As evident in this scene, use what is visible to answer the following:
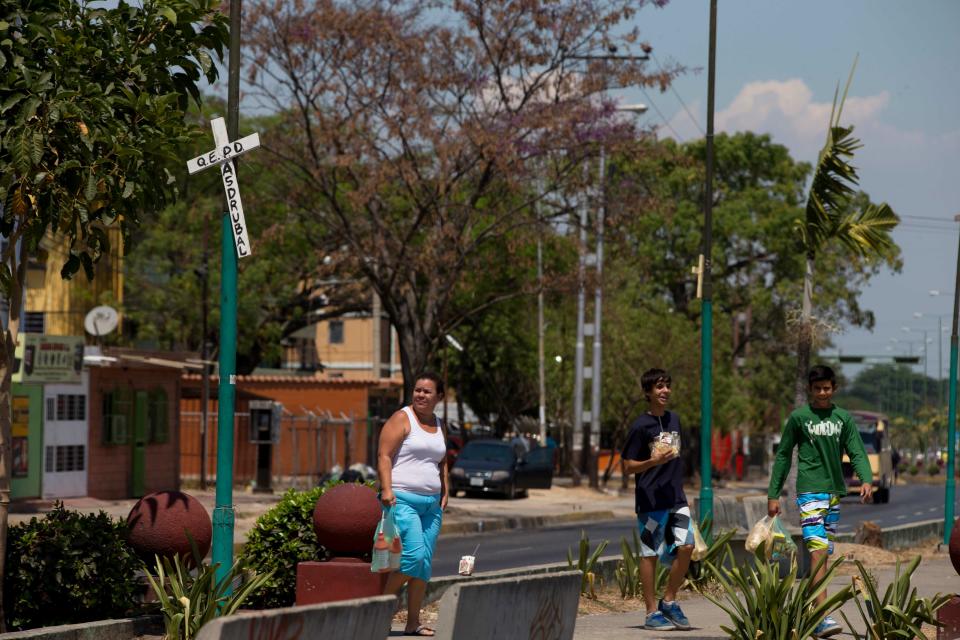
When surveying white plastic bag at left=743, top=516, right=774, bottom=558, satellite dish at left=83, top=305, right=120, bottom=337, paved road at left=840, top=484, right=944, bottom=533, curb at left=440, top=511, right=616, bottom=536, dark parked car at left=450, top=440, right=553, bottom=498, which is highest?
satellite dish at left=83, top=305, right=120, bottom=337

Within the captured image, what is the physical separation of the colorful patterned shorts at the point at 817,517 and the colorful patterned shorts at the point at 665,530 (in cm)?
79

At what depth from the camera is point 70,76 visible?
10078 millimetres

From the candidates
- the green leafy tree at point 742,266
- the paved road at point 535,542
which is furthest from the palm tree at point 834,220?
the green leafy tree at point 742,266

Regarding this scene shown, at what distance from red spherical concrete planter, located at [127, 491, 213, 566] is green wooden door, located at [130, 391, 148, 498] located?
892 inches

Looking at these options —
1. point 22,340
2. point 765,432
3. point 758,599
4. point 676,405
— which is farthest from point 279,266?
point 758,599

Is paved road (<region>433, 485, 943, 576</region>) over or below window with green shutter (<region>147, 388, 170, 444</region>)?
below

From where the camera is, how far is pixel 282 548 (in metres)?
11.2

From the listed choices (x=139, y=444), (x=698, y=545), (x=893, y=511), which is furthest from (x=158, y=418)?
(x=698, y=545)

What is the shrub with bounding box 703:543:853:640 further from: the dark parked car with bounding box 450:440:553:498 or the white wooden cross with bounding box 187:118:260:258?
the dark parked car with bounding box 450:440:553:498

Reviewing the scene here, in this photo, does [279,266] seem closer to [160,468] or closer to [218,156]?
[160,468]

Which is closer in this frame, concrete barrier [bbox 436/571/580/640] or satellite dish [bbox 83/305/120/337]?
concrete barrier [bbox 436/571/580/640]

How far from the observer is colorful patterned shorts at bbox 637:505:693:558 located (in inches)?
435

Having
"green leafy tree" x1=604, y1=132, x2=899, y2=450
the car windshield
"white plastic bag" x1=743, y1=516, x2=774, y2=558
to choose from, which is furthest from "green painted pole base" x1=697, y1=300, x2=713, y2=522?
"green leafy tree" x1=604, y1=132, x2=899, y2=450

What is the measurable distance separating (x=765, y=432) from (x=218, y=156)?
62.8m
